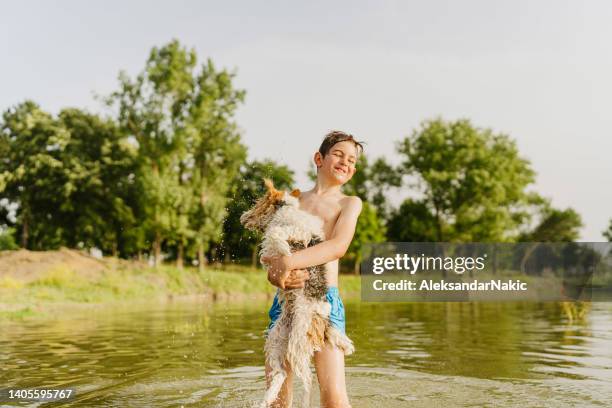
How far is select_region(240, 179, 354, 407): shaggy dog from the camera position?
14.2 ft

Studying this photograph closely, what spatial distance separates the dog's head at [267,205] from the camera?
→ 15.1ft

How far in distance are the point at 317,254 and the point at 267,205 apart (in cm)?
60

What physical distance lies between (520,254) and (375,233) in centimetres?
1503

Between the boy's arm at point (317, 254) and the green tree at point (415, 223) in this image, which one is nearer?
the boy's arm at point (317, 254)

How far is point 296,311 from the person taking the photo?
173 inches

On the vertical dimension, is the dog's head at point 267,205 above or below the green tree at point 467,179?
below

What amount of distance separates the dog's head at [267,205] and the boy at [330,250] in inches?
6.8

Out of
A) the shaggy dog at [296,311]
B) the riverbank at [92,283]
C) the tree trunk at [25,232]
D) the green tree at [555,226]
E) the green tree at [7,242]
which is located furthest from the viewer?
the green tree at [555,226]

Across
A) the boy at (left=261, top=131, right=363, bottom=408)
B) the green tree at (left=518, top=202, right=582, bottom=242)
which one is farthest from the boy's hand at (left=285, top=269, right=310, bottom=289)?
the green tree at (left=518, top=202, right=582, bottom=242)

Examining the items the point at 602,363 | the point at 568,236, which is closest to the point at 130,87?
the point at 602,363

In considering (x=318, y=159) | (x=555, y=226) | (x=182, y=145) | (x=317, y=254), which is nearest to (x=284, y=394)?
(x=317, y=254)

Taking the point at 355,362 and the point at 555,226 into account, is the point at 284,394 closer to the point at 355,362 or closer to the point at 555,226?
the point at 355,362

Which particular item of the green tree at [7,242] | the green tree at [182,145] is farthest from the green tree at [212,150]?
the green tree at [7,242]

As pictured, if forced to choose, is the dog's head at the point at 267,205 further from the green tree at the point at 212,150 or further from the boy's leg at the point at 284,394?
the green tree at the point at 212,150
